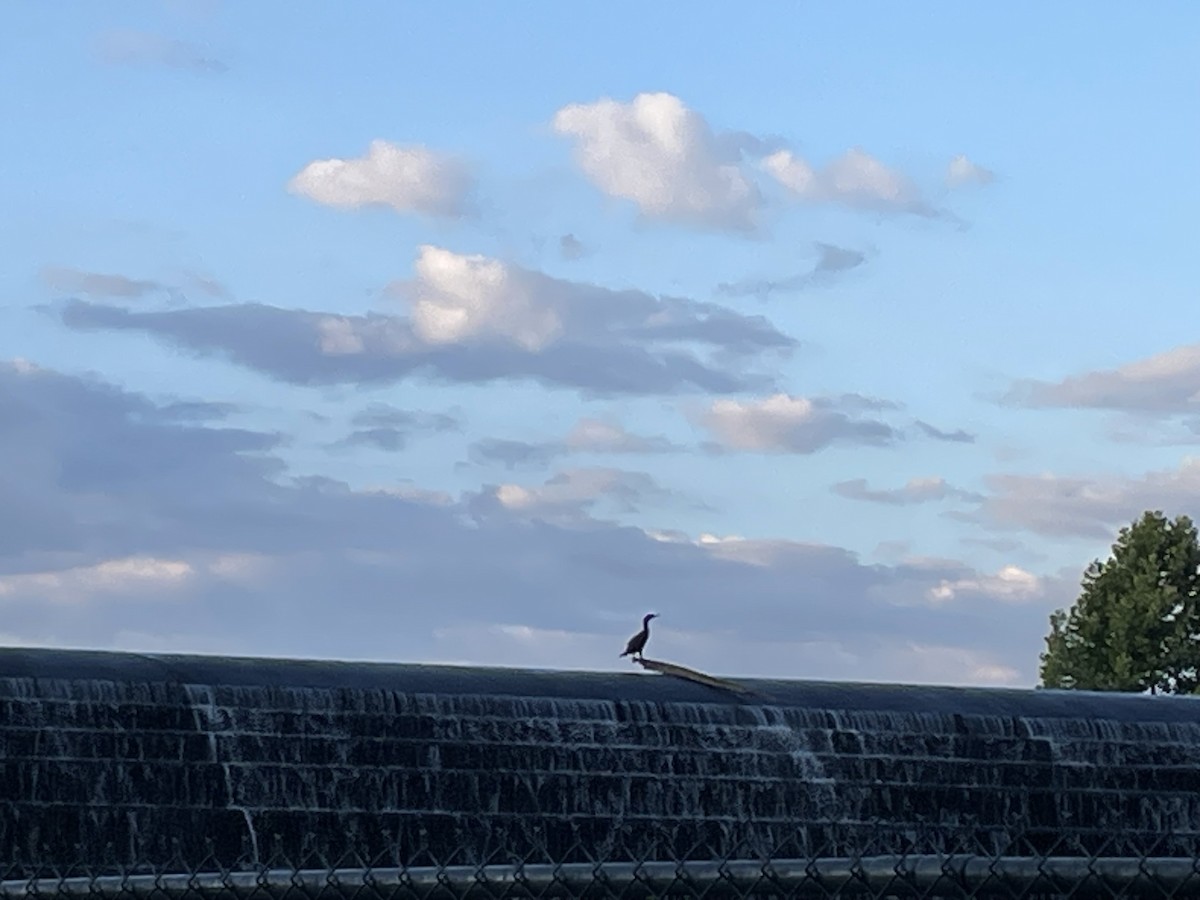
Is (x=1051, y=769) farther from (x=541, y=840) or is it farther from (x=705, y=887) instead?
(x=705, y=887)

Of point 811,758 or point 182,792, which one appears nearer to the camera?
point 182,792

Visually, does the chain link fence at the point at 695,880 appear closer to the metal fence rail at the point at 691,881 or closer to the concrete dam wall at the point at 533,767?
the metal fence rail at the point at 691,881

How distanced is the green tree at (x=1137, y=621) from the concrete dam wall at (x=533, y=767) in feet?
51.2

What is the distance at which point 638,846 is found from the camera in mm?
24203

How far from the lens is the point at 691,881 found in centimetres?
606

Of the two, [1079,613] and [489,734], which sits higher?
[1079,613]

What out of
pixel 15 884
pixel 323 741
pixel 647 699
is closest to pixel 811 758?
pixel 647 699

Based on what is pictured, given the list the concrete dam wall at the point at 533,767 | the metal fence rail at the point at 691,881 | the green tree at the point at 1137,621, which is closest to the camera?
→ the metal fence rail at the point at 691,881

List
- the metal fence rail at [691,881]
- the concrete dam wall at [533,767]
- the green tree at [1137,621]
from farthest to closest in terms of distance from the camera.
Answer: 1. the green tree at [1137,621]
2. the concrete dam wall at [533,767]
3. the metal fence rail at [691,881]

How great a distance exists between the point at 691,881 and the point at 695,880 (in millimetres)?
34

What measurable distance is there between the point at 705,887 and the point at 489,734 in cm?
1833

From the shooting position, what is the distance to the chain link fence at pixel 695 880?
227 inches

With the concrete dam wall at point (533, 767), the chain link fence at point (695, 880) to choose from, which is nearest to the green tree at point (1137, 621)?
the concrete dam wall at point (533, 767)

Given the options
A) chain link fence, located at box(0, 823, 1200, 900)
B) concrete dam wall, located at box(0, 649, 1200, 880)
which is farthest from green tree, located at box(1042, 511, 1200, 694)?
chain link fence, located at box(0, 823, 1200, 900)
